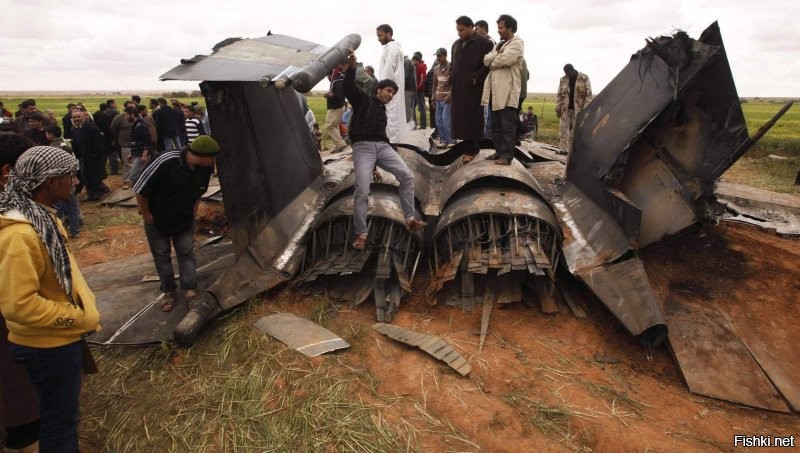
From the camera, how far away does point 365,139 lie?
17.7 ft

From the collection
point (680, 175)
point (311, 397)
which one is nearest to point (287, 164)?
point (311, 397)

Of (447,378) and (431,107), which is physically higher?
(431,107)

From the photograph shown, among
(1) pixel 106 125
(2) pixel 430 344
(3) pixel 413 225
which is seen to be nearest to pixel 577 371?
(2) pixel 430 344

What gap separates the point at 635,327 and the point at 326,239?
11.9 feet

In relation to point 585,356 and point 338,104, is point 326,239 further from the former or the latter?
point 338,104

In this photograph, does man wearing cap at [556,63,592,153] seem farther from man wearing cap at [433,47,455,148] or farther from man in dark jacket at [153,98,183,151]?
man in dark jacket at [153,98,183,151]

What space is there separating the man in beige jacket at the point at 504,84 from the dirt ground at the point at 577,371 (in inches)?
95.6

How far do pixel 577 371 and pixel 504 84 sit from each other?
4049 millimetres

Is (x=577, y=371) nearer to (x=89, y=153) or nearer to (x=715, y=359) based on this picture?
(x=715, y=359)

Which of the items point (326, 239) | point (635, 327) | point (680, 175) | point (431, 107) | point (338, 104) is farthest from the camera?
point (431, 107)

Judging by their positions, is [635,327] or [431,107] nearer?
[635,327]

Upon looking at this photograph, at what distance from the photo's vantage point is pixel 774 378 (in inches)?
167

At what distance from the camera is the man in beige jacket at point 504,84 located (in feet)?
21.0

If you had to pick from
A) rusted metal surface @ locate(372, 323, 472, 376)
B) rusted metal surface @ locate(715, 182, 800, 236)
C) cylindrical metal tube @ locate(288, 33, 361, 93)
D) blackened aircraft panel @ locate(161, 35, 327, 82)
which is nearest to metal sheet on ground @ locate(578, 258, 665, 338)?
rusted metal surface @ locate(372, 323, 472, 376)
